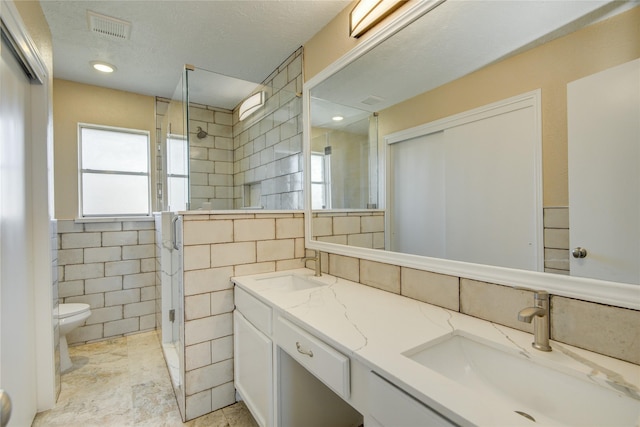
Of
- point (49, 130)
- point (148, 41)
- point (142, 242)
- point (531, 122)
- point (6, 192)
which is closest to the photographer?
point (531, 122)

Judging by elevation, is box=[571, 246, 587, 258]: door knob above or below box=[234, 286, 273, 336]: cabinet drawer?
above

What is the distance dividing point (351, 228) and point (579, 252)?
1114 mm

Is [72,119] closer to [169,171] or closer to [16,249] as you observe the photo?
[169,171]

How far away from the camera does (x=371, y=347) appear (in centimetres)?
90

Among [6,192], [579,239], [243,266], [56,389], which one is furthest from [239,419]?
[579,239]

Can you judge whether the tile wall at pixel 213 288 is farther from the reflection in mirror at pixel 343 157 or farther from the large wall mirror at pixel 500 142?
the large wall mirror at pixel 500 142

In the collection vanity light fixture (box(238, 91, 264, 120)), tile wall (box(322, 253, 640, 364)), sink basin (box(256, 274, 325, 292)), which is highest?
vanity light fixture (box(238, 91, 264, 120))

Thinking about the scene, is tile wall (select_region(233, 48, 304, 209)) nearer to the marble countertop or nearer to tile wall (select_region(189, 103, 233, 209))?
tile wall (select_region(189, 103, 233, 209))

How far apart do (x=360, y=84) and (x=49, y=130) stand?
201cm

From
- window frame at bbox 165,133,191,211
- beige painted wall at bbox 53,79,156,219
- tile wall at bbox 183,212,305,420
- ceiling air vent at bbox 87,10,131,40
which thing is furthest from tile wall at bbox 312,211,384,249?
beige painted wall at bbox 53,79,156,219

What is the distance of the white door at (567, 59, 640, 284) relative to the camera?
77 cm

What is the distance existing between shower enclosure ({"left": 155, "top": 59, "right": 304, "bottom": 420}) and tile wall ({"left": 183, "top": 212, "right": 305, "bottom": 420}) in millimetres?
286

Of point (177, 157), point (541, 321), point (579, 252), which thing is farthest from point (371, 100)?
point (177, 157)

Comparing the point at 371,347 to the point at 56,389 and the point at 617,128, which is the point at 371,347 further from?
the point at 56,389
